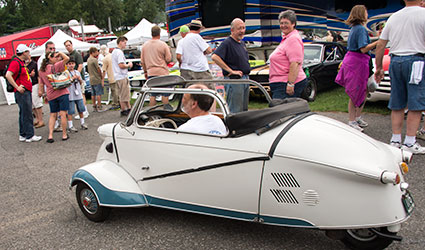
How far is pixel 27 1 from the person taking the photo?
176 feet

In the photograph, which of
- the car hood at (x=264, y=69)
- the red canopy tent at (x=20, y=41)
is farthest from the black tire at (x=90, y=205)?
the red canopy tent at (x=20, y=41)

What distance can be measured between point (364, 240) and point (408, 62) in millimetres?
2796

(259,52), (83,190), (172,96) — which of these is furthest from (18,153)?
(259,52)

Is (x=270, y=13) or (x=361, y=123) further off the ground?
(x=270, y=13)

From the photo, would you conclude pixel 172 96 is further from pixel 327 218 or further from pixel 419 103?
pixel 419 103

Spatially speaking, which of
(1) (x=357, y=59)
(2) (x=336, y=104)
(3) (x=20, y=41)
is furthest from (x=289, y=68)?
(3) (x=20, y=41)

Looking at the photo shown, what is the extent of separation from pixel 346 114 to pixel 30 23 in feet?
196

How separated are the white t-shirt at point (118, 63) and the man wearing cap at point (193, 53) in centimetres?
243

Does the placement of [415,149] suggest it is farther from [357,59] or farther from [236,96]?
[236,96]

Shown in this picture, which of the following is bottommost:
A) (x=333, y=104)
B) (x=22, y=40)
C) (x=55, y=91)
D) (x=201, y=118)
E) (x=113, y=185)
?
(x=333, y=104)

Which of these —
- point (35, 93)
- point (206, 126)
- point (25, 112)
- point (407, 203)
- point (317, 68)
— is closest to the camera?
point (407, 203)

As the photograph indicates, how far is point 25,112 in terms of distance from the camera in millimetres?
7410

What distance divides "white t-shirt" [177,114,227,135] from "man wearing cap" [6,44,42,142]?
5448 millimetres

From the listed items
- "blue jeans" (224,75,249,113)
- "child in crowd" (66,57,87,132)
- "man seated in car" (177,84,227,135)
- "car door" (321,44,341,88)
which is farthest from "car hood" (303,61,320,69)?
"man seated in car" (177,84,227,135)
